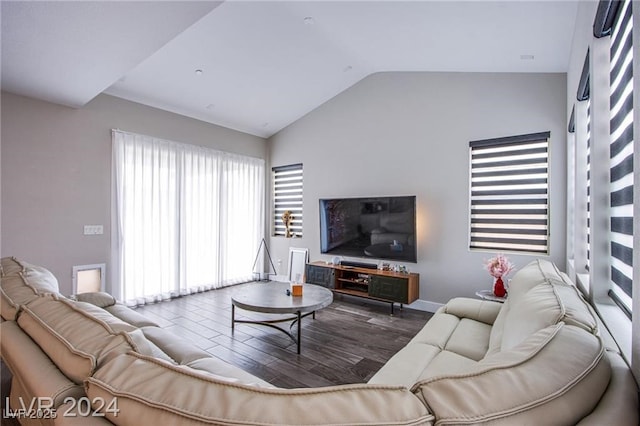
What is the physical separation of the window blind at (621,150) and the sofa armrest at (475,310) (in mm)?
980

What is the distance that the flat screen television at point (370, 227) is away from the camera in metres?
4.12

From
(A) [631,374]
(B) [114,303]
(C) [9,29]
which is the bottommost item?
(B) [114,303]

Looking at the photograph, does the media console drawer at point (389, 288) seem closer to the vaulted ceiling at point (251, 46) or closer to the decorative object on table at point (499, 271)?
the decorative object on table at point (499, 271)

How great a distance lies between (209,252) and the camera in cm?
518

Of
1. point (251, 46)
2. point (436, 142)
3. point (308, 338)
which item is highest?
point (251, 46)

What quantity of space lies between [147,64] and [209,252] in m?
2.93

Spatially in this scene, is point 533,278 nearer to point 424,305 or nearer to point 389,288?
point 389,288

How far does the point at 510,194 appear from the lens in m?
3.64

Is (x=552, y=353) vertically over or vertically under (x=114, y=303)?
over

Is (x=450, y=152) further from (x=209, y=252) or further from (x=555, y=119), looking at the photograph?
(x=209, y=252)

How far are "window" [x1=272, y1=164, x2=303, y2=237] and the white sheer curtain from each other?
358 mm

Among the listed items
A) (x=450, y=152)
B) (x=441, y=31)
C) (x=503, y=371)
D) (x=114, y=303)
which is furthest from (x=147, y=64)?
(x=503, y=371)

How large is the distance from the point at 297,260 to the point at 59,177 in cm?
362

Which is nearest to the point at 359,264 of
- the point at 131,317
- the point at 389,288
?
the point at 389,288
